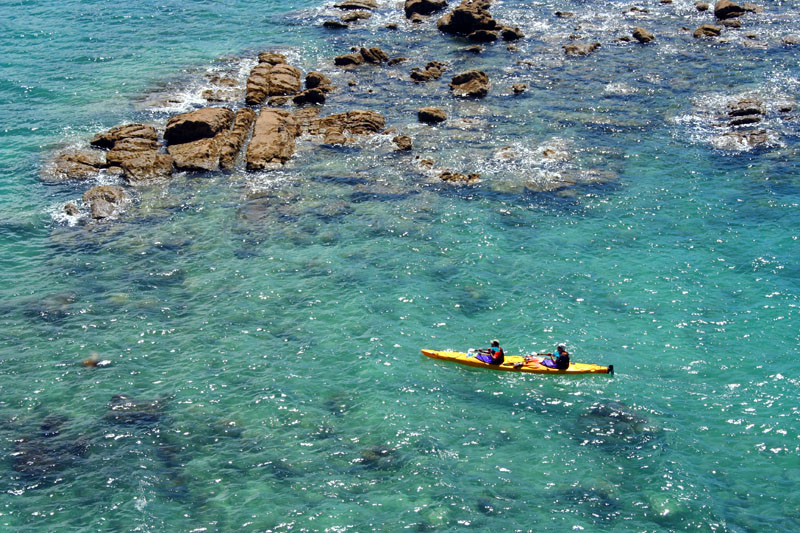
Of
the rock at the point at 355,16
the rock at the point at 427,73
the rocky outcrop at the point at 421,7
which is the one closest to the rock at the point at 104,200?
the rock at the point at 427,73

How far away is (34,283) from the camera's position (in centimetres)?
3519

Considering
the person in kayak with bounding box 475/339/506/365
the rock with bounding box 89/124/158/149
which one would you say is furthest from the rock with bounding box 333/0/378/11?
the person in kayak with bounding box 475/339/506/365

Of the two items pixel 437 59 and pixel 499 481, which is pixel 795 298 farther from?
pixel 437 59

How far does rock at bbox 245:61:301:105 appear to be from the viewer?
51594 millimetres

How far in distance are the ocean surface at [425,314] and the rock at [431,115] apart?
0.82 meters

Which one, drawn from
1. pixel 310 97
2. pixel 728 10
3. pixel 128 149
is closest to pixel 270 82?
pixel 310 97

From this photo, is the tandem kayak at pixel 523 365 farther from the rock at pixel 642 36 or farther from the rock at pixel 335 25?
the rock at pixel 335 25

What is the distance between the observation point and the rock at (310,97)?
51031 millimetres

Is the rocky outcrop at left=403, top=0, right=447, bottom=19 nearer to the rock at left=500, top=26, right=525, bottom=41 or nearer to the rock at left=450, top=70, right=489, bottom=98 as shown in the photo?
the rock at left=500, top=26, right=525, bottom=41

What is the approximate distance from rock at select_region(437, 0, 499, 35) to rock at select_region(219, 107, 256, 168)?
21.5 m

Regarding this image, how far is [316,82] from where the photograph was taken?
174 feet

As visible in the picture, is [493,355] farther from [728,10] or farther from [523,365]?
[728,10]

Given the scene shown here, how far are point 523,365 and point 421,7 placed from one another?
46642 millimetres

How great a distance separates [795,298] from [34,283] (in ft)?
117
